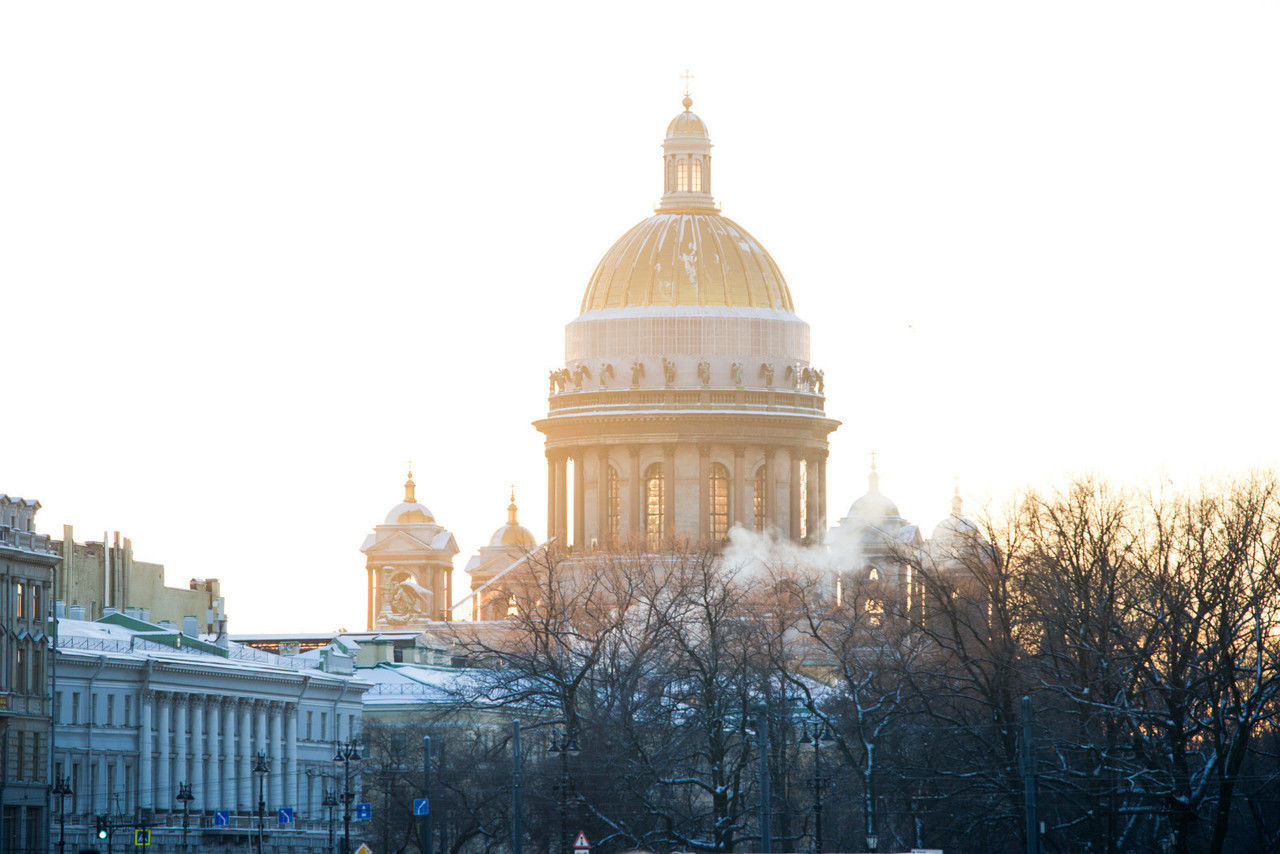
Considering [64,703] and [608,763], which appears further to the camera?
[64,703]

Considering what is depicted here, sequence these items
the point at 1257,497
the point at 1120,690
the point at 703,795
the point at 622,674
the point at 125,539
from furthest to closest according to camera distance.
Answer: the point at 125,539, the point at 703,795, the point at 622,674, the point at 1257,497, the point at 1120,690

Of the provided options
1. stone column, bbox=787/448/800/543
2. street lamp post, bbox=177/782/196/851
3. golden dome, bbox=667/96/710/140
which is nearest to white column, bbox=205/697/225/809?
street lamp post, bbox=177/782/196/851

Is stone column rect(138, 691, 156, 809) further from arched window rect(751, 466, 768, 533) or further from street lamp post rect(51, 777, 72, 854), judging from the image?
arched window rect(751, 466, 768, 533)

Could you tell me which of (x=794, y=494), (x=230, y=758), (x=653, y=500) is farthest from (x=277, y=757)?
(x=794, y=494)

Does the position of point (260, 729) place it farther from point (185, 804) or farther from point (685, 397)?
point (685, 397)

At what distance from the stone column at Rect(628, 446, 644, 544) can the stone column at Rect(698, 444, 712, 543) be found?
103 inches

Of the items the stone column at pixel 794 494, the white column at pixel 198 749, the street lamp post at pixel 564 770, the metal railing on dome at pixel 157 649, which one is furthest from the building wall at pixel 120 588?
the street lamp post at pixel 564 770

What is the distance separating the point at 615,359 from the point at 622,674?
69.2 meters

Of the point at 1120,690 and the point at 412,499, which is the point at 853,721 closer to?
the point at 1120,690

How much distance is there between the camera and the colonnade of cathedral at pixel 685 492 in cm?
16825

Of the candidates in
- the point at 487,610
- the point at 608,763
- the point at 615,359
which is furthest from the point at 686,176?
the point at 608,763

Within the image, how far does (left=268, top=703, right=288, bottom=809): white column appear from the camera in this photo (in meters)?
120

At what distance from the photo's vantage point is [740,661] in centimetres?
10162

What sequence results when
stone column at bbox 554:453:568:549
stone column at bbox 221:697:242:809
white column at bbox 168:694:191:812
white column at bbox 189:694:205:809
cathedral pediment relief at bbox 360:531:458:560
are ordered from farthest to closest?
cathedral pediment relief at bbox 360:531:458:560 < stone column at bbox 554:453:568:549 < stone column at bbox 221:697:242:809 < white column at bbox 189:694:205:809 < white column at bbox 168:694:191:812
